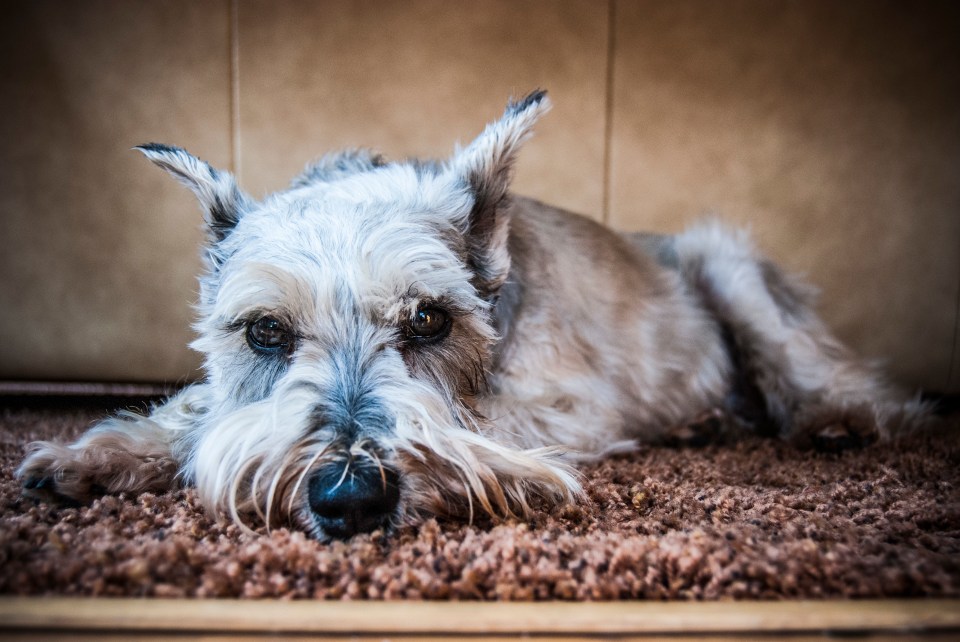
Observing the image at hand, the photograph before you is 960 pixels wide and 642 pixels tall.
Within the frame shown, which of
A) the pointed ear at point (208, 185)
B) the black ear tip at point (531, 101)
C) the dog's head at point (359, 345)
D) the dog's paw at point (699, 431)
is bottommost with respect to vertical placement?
the dog's paw at point (699, 431)

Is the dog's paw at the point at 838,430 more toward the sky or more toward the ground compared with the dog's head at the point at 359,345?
more toward the ground

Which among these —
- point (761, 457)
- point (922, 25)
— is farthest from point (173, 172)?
point (922, 25)

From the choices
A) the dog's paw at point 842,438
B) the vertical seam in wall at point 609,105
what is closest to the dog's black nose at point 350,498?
the dog's paw at point 842,438

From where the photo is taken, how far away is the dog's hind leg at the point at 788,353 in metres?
2.28

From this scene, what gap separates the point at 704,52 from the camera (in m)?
2.99

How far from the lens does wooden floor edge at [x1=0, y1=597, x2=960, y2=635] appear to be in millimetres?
887

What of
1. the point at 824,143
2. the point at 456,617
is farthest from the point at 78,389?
the point at 824,143

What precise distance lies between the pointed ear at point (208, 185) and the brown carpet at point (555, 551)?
2.46 ft

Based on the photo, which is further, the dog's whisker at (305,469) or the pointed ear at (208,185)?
the pointed ear at (208,185)

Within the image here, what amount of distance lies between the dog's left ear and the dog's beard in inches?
17.1

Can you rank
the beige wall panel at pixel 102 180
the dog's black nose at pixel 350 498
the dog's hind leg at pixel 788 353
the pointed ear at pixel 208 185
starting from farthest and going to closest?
the beige wall panel at pixel 102 180
the dog's hind leg at pixel 788 353
the pointed ear at pixel 208 185
the dog's black nose at pixel 350 498

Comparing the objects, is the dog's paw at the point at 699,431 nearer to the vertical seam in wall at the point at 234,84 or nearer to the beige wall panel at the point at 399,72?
the beige wall panel at the point at 399,72

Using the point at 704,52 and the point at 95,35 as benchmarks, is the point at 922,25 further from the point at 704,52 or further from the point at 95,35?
the point at 95,35

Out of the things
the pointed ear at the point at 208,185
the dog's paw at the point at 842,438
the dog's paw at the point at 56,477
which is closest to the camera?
the dog's paw at the point at 56,477
